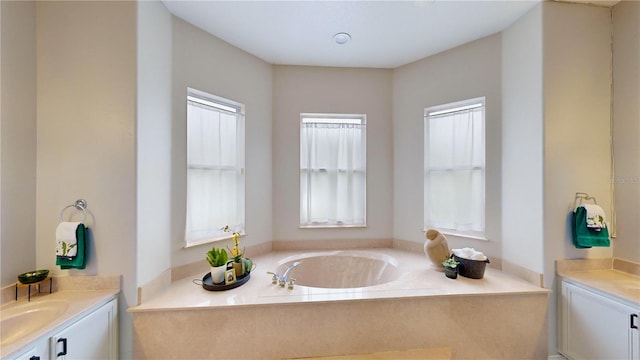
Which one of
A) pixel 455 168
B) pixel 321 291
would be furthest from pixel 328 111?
pixel 321 291

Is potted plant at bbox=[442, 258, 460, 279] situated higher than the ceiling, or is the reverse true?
the ceiling

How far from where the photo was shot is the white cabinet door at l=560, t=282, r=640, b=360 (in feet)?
4.71

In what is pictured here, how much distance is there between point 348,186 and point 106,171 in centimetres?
211

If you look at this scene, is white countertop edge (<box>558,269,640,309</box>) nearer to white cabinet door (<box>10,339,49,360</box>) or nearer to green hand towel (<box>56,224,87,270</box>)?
white cabinet door (<box>10,339,49,360</box>)

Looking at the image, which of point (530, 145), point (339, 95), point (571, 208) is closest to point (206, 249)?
point (339, 95)

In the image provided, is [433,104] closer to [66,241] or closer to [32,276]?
[66,241]

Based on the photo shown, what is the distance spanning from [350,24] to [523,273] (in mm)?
2440

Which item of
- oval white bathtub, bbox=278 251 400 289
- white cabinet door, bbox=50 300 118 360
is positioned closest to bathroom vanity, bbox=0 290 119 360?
white cabinet door, bbox=50 300 118 360

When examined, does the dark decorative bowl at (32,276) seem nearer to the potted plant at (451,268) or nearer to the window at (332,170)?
the window at (332,170)

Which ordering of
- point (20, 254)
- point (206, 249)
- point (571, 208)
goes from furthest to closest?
point (206, 249), point (571, 208), point (20, 254)

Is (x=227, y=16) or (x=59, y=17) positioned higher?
(x=227, y=16)

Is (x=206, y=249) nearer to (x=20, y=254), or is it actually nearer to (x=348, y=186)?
(x=20, y=254)

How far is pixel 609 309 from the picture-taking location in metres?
1.52

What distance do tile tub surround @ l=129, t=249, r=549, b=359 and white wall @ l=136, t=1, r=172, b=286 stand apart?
314mm
